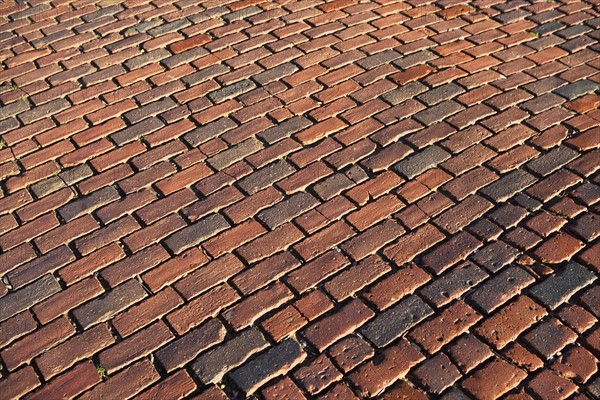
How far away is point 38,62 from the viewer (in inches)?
164

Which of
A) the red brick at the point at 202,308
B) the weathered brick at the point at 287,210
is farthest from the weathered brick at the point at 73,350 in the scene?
the weathered brick at the point at 287,210

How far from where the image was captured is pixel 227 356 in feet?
8.54

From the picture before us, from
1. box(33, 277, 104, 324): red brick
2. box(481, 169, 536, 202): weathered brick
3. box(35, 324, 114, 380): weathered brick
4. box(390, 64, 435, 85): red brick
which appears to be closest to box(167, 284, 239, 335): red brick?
box(35, 324, 114, 380): weathered brick

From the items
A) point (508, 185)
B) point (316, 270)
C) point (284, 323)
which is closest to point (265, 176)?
point (316, 270)

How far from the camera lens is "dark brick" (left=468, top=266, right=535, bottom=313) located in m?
2.74

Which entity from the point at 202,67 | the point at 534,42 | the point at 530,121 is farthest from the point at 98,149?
the point at 534,42

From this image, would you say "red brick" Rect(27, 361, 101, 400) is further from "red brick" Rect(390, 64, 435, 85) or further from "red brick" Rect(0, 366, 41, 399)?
"red brick" Rect(390, 64, 435, 85)

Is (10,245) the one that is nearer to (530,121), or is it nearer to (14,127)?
(14,127)

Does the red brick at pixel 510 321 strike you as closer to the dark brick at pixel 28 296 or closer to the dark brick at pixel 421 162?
the dark brick at pixel 421 162

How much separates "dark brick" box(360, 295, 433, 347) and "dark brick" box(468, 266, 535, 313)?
0.21 metres

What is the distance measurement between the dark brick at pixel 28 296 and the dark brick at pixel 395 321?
4.15 feet

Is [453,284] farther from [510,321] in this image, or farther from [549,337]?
[549,337]

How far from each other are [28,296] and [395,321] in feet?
4.77

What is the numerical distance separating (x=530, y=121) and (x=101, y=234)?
215cm
